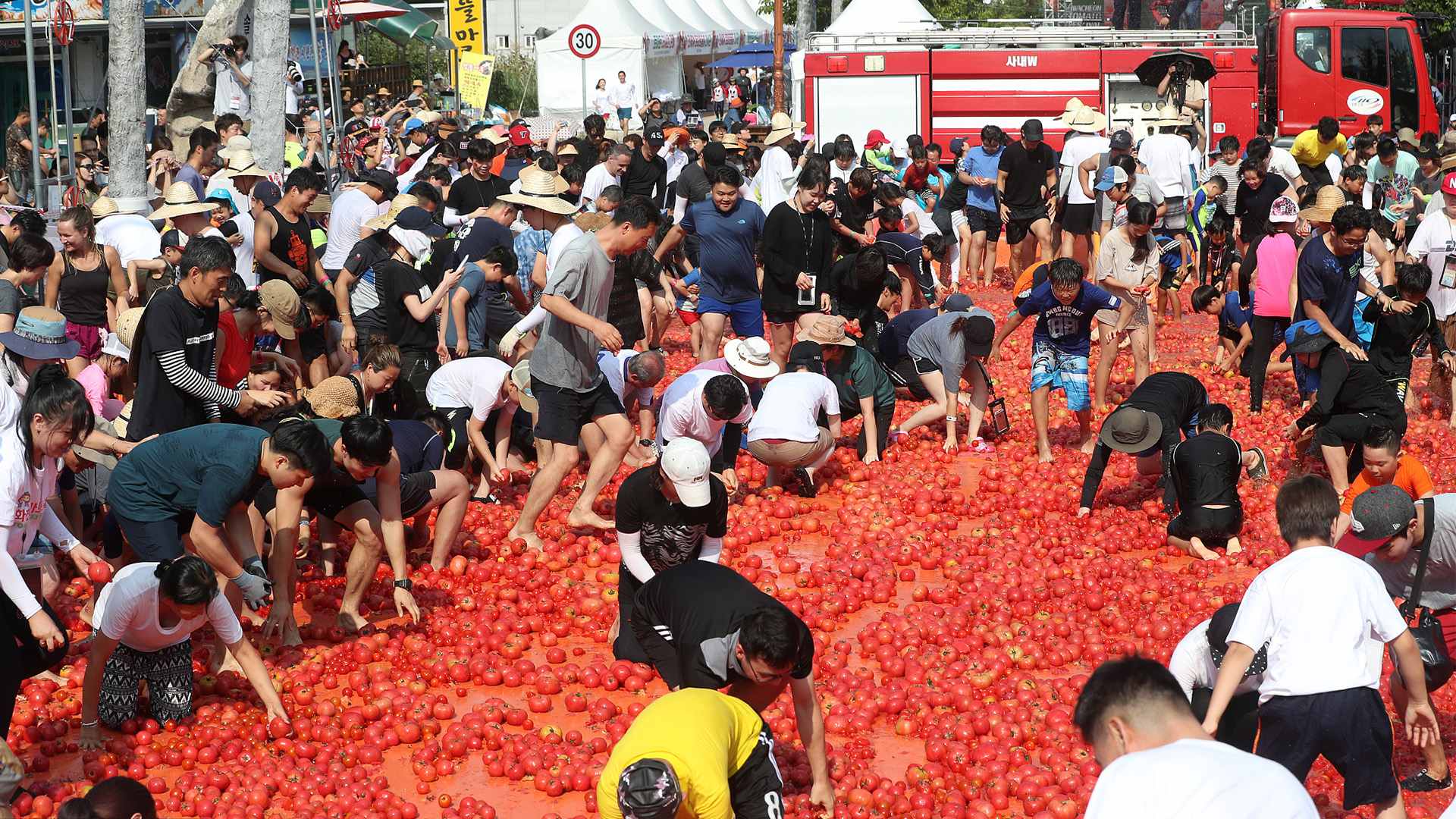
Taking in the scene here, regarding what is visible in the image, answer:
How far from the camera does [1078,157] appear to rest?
1652 cm

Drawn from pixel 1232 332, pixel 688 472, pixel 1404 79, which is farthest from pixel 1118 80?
pixel 688 472

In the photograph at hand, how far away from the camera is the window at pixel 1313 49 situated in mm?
22266

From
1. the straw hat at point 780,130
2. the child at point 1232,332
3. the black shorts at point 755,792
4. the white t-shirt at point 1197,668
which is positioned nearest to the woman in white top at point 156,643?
the black shorts at point 755,792

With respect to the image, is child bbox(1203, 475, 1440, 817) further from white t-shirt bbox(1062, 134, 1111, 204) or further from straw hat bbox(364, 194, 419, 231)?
white t-shirt bbox(1062, 134, 1111, 204)

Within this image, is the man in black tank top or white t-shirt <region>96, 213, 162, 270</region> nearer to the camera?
white t-shirt <region>96, 213, 162, 270</region>

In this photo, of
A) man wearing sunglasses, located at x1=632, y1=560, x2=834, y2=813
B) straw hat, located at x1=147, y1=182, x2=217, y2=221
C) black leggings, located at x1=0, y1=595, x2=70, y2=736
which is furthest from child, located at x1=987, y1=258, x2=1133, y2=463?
black leggings, located at x1=0, y1=595, x2=70, y2=736

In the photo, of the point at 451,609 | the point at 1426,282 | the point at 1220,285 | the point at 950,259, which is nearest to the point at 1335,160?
the point at 1220,285

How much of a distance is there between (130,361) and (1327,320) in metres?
7.86

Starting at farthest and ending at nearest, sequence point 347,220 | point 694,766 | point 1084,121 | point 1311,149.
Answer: point 1311,149 → point 1084,121 → point 347,220 → point 694,766

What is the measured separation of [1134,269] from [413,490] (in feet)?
23.0

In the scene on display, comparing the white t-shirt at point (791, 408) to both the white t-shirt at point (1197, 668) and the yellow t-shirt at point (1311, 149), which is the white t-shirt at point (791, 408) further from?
the yellow t-shirt at point (1311, 149)

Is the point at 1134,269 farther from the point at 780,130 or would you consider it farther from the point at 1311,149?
the point at 1311,149

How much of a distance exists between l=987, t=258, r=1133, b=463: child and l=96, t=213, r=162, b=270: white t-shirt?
6443 millimetres

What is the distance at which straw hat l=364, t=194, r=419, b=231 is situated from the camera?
11.0 meters
